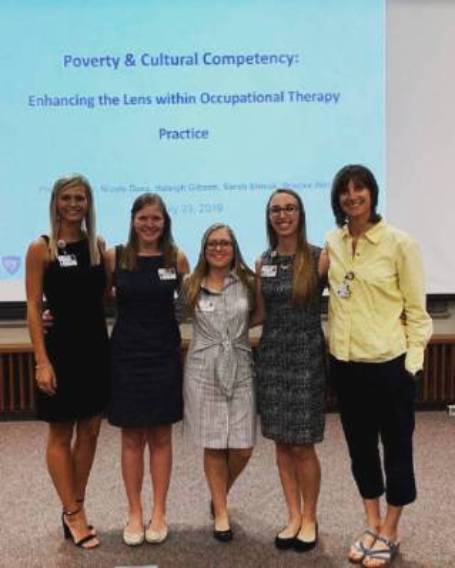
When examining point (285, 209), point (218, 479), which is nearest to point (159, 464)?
point (218, 479)

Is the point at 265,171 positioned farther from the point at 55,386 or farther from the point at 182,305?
the point at 55,386

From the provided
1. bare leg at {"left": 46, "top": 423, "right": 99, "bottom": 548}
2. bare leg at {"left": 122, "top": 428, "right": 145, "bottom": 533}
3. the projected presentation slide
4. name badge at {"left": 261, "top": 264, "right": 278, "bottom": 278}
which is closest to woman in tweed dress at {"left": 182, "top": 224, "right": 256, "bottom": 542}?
name badge at {"left": 261, "top": 264, "right": 278, "bottom": 278}

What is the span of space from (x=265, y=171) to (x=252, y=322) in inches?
68.0

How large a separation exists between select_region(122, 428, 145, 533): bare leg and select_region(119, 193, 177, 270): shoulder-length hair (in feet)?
2.10

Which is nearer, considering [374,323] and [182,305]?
[374,323]

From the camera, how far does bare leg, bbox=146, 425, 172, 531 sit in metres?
2.62

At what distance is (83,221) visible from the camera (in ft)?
8.30

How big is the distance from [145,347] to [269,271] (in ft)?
1.74

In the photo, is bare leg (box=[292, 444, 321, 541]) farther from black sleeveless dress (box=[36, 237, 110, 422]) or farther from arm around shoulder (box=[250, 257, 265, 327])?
black sleeveless dress (box=[36, 237, 110, 422])

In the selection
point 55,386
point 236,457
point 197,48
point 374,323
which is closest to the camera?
point 374,323

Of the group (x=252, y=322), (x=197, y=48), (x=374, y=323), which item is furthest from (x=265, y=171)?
(x=374, y=323)

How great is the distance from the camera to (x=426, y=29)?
404 centimetres

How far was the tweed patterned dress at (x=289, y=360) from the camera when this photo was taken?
243cm

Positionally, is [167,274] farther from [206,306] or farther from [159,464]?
[159,464]
